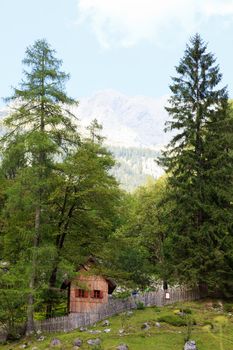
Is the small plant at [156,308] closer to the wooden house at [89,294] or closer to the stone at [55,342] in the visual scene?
the wooden house at [89,294]

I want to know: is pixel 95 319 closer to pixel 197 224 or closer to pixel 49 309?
pixel 49 309

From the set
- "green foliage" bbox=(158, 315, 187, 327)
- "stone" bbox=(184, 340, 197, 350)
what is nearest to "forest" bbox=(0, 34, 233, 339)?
"green foliage" bbox=(158, 315, 187, 327)

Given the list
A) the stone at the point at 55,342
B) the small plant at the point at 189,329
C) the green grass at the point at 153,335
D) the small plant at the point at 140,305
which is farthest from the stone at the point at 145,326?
the stone at the point at 55,342

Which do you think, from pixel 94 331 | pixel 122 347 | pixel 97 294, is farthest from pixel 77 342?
pixel 97 294

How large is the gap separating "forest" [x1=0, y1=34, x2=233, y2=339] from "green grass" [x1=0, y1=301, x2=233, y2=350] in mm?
2329

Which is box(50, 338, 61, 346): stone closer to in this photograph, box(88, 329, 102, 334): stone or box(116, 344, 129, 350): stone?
box(88, 329, 102, 334): stone

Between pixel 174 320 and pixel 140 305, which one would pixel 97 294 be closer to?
pixel 140 305

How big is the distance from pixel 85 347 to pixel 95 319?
19.2 feet

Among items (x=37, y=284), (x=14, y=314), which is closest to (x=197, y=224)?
(x=37, y=284)

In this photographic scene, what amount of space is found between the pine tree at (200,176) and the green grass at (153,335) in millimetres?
3492

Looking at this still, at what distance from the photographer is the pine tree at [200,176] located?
34219mm

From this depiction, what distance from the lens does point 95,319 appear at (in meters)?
33.1

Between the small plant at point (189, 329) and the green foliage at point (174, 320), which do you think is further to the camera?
the green foliage at point (174, 320)

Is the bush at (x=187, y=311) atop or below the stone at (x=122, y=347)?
atop
